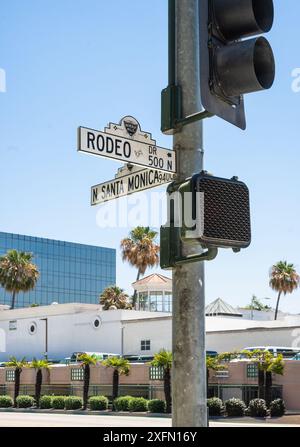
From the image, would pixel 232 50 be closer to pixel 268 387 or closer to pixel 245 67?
pixel 245 67

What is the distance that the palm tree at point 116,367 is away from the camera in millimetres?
51031

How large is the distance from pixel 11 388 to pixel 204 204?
60091 millimetres

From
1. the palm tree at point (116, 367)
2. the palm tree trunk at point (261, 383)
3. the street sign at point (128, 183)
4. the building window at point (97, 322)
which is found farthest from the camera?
the building window at point (97, 322)

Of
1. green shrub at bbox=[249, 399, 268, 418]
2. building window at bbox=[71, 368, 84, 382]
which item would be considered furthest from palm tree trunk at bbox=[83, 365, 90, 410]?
green shrub at bbox=[249, 399, 268, 418]

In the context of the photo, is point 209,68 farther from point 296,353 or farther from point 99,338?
point 99,338

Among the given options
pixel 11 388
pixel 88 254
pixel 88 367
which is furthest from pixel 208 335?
pixel 88 254

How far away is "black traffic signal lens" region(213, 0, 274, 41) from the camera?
13.5ft

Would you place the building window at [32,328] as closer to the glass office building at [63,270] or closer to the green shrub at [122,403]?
the green shrub at [122,403]

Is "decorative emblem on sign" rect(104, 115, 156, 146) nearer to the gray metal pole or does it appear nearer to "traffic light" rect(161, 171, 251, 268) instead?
the gray metal pole

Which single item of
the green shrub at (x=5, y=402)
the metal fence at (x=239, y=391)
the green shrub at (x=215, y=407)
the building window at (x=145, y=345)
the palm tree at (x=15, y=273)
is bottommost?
the green shrub at (x=5, y=402)

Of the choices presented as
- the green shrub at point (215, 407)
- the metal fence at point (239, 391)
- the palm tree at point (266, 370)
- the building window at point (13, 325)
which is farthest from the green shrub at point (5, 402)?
the palm tree at point (266, 370)

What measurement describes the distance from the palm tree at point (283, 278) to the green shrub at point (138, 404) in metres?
40.7

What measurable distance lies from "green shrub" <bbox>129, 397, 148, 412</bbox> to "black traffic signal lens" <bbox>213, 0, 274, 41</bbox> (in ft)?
147

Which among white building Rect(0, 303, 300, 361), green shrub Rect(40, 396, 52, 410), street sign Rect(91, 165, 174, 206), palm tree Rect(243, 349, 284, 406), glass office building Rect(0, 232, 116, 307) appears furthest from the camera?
glass office building Rect(0, 232, 116, 307)
